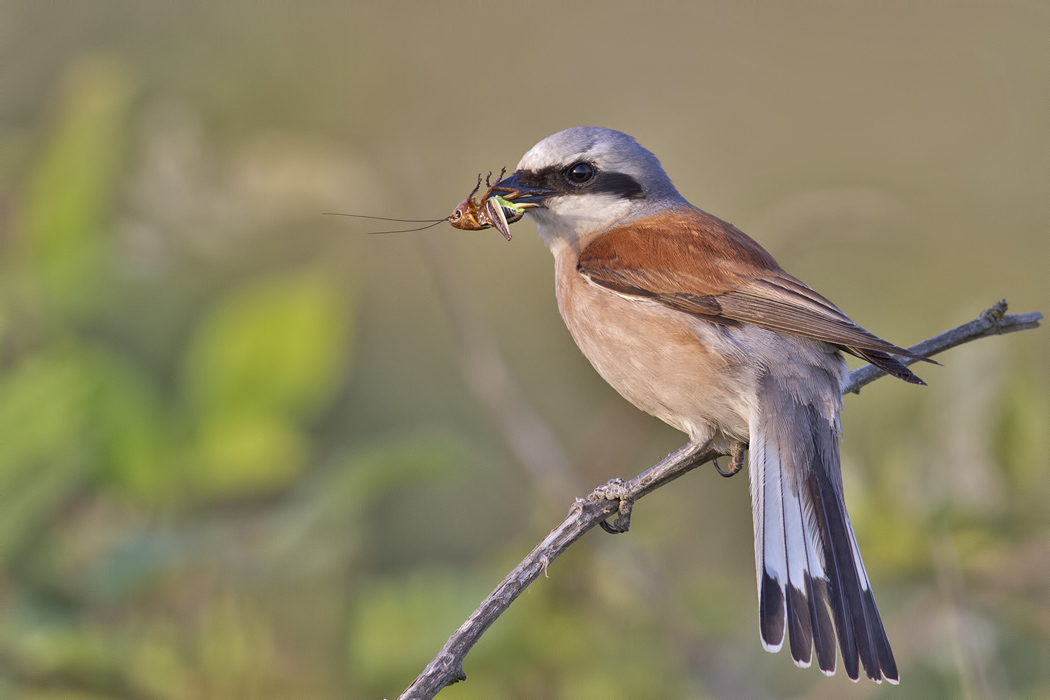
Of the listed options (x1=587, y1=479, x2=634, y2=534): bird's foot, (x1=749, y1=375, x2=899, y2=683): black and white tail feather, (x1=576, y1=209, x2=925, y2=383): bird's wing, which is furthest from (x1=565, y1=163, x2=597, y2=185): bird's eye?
(x1=587, y1=479, x2=634, y2=534): bird's foot

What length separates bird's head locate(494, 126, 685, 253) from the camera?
9.03 feet

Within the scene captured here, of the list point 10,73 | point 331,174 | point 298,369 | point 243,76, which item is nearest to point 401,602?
point 298,369

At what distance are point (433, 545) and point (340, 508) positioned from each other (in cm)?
163

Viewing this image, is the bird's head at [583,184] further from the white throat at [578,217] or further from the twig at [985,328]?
the twig at [985,328]

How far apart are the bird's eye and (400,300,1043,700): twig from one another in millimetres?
909

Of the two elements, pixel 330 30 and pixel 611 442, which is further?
pixel 330 30

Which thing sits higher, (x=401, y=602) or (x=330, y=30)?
(x=330, y=30)

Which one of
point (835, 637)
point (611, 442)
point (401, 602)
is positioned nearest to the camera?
point (835, 637)

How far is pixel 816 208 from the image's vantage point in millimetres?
2531

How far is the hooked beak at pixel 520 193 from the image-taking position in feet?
8.78

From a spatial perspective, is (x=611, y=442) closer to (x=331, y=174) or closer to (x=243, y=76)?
(x=331, y=174)

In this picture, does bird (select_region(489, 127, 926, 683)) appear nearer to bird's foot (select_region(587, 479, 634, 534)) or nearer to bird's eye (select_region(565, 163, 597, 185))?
bird's eye (select_region(565, 163, 597, 185))

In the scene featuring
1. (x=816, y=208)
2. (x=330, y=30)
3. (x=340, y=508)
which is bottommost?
(x=340, y=508)

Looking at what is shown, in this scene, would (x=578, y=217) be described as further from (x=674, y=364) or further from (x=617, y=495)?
(x=617, y=495)
